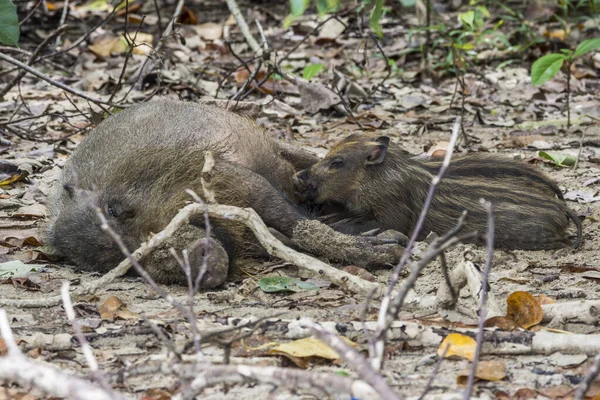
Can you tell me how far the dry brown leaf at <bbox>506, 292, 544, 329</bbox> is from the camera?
3.52 metres

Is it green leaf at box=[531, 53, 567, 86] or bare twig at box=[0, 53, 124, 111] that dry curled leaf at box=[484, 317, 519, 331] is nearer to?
green leaf at box=[531, 53, 567, 86]

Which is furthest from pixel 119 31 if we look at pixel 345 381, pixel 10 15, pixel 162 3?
pixel 345 381

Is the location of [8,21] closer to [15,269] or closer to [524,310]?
[15,269]

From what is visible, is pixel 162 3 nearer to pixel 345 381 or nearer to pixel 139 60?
pixel 139 60

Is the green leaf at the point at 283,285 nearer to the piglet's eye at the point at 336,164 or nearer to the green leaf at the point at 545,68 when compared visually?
the piglet's eye at the point at 336,164

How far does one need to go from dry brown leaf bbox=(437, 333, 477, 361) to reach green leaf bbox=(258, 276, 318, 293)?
115cm

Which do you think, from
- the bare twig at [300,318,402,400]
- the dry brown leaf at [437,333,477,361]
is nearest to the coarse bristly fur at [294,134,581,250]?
the dry brown leaf at [437,333,477,361]

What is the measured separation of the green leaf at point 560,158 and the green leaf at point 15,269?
3659mm

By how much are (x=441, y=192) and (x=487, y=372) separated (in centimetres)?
208

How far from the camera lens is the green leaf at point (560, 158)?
20.9ft

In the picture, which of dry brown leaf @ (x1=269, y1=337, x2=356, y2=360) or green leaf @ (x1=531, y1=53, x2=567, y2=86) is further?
green leaf @ (x1=531, y1=53, x2=567, y2=86)

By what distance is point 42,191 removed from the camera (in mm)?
6184

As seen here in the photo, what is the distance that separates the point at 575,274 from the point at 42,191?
12.1ft

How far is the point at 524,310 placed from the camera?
3.59m
